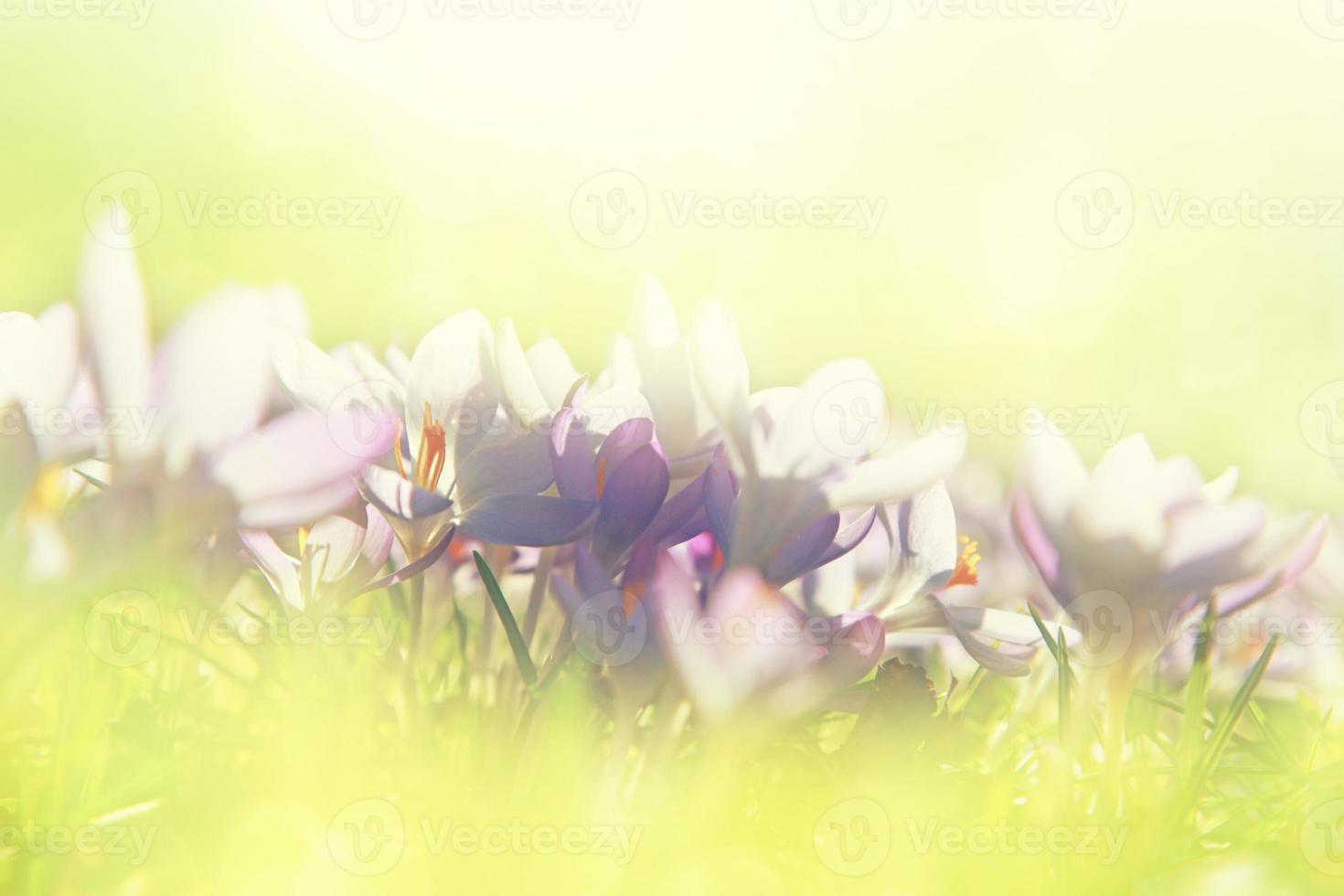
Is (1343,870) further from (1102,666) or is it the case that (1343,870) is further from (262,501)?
(262,501)

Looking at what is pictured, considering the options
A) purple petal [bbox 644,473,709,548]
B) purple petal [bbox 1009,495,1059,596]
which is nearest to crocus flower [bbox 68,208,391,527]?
purple petal [bbox 644,473,709,548]

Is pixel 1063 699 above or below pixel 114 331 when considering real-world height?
below

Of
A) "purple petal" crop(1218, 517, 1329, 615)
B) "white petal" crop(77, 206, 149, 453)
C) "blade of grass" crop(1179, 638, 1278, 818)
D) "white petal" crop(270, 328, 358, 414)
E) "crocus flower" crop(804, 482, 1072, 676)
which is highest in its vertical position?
"white petal" crop(77, 206, 149, 453)

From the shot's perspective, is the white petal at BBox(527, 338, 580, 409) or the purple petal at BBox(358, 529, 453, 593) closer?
the purple petal at BBox(358, 529, 453, 593)

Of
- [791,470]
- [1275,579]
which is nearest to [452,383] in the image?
[791,470]

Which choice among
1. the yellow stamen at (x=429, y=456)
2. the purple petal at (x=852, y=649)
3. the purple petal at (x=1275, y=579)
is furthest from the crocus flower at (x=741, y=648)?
the purple petal at (x=1275, y=579)

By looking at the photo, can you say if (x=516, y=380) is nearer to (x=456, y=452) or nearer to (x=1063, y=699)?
(x=456, y=452)

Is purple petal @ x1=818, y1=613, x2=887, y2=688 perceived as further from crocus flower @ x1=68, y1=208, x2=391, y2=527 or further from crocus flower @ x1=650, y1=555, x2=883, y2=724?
crocus flower @ x1=68, y1=208, x2=391, y2=527

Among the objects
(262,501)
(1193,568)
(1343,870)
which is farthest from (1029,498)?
(262,501)
